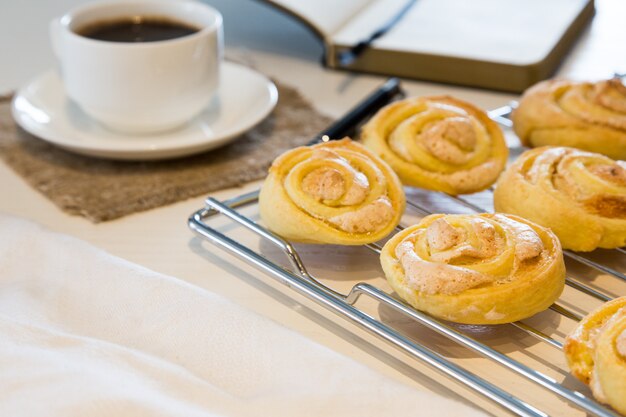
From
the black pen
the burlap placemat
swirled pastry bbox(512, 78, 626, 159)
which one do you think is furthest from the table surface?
swirled pastry bbox(512, 78, 626, 159)

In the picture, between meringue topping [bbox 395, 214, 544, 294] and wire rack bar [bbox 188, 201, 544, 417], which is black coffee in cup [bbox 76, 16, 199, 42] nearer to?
wire rack bar [bbox 188, 201, 544, 417]

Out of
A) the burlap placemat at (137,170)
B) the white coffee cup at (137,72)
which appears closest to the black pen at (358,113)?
the burlap placemat at (137,170)

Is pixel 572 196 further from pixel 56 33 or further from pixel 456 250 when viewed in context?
pixel 56 33

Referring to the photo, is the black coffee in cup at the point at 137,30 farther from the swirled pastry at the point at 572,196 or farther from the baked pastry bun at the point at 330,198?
the swirled pastry at the point at 572,196

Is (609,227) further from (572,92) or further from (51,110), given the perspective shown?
(51,110)

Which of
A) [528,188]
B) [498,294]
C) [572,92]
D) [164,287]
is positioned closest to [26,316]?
[164,287]

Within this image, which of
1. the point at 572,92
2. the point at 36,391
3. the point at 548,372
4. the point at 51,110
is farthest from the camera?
the point at 51,110
